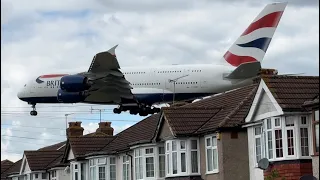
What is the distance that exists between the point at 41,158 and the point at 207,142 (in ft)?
81.5

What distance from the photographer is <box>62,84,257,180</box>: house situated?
36406 mm

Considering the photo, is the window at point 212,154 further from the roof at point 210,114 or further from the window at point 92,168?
the window at point 92,168

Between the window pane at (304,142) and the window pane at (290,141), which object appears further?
the window pane at (290,141)

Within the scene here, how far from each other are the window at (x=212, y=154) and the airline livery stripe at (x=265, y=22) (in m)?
31.9

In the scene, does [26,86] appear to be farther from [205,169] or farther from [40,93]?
[205,169]

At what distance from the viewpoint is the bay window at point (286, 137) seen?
3225 centimetres

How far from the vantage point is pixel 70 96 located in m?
66.2

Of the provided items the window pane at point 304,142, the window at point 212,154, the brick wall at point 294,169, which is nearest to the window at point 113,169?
the window at point 212,154

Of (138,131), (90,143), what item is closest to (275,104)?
(138,131)

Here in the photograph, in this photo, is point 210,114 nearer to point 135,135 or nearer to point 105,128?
point 135,135

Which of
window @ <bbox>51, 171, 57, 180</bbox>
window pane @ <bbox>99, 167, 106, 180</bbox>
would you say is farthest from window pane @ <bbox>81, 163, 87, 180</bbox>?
window @ <bbox>51, 171, 57, 180</bbox>

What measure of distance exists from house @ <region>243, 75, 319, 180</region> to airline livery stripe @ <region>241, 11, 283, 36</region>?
114ft

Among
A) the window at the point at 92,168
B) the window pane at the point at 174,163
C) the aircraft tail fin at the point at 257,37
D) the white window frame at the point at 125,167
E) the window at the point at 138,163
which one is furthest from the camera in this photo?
the aircraft tail fin at the point at 257,37

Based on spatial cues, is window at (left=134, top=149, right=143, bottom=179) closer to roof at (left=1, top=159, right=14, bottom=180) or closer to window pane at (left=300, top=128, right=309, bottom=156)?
window pane at (left=300, top=128, right=309, bottom=156)
